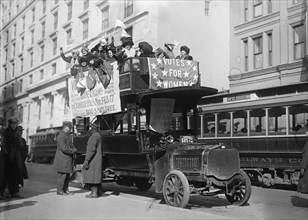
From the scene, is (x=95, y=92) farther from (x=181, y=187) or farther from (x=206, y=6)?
(x=206, y=6)

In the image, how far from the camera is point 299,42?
5.57m

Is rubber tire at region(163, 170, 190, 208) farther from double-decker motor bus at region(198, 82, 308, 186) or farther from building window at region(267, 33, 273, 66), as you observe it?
double-decker motor bus at region(198, 82, 308, 186)

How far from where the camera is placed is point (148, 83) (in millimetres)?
4367

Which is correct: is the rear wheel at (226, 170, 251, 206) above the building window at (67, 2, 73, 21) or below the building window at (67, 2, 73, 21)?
below

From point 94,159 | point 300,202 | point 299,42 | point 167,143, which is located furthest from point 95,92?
point 300,202

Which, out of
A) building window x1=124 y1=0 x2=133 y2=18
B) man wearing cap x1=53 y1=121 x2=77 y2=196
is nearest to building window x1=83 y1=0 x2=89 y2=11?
building window x1=124 y1=0 x2=133 y2=18

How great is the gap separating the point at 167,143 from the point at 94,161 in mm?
1044

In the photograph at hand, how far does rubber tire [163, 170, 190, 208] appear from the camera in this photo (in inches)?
185

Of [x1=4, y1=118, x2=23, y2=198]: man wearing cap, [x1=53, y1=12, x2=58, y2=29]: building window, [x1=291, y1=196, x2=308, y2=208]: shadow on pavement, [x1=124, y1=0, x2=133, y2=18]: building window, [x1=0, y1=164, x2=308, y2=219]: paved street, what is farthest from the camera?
[x1=291, y1=196, x2=308, y2=208]: shadow on pavement

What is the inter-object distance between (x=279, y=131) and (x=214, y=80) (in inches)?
233

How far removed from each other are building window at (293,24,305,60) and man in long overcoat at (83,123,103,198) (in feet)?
8.79

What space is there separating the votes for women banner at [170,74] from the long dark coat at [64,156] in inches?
66.0

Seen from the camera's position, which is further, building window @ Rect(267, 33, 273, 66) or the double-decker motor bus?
the double-decker motor bus

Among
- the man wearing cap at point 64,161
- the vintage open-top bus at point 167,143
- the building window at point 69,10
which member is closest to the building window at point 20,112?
the building window at point 69,10
